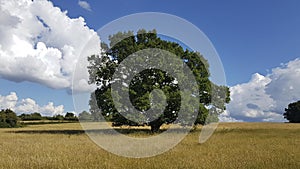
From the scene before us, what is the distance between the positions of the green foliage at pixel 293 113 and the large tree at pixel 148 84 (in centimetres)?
7334

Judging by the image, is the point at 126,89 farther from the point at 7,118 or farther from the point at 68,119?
the point at 68,119

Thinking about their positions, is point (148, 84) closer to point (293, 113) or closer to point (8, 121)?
point (8, 121)

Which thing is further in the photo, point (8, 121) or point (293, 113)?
point (293, 113)

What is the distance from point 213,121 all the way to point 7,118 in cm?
4850

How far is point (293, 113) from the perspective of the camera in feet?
357

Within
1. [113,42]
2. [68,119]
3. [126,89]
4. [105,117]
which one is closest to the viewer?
[126,89]

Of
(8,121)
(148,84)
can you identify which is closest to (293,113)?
(8,121)

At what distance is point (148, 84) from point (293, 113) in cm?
8587

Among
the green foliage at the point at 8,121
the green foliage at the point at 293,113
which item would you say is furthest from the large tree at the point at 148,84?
the green foliage at the point at 293,113

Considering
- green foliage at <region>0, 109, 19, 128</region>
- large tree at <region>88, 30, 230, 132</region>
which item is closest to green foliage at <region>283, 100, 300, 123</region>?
large tree at <region>88, 30, 230, 132</region>

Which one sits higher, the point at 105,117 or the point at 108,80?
the point at 108,80

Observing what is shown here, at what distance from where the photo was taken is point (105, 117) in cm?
3738

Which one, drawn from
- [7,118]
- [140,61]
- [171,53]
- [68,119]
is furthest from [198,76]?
[68,119]

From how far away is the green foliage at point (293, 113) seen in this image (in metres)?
107
